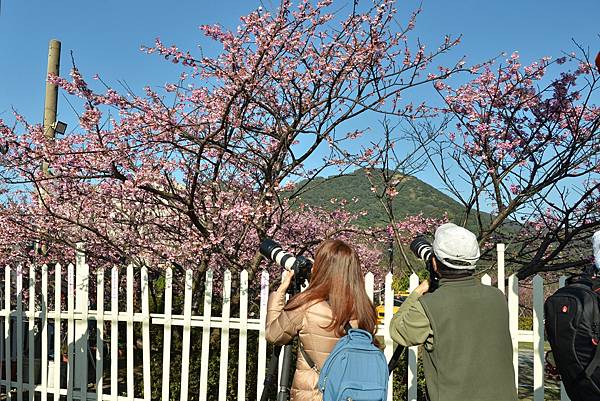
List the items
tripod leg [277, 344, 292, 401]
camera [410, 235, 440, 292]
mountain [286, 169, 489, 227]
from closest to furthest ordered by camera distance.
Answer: camera [410, 235, 440, 292] < tripod leg [277, 344, 292, 401] < mountain [286, 169, 489, 227]

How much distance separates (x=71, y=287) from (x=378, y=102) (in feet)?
10.1

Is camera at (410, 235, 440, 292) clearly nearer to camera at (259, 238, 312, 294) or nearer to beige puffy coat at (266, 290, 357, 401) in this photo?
beige puffy coat at (266, 290, 357, 401)

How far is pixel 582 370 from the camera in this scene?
2.41 m

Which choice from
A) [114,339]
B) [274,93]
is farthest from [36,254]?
[274,93]

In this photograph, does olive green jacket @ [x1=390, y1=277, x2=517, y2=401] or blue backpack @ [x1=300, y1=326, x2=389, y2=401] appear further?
blue backpack @ [x1=300, y1=326, x2=389, y2=401]

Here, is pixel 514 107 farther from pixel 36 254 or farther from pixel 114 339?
pixel 36 254

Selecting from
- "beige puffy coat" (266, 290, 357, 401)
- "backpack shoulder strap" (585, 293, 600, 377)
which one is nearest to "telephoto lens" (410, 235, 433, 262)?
"beige puffy coat" (266, 290, 357, 401)

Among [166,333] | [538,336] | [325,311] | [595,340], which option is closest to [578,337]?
[595,340]

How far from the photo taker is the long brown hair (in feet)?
9.11

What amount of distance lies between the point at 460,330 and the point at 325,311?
64 centimetres

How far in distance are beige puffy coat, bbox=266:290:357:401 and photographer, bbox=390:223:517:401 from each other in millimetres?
367

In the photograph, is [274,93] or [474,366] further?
[274,93]

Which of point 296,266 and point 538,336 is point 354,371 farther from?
point 538,336

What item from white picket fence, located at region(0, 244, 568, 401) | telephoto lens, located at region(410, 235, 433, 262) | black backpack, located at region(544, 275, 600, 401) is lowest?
white picket fence, located at region(0, 244, 568, 401)
